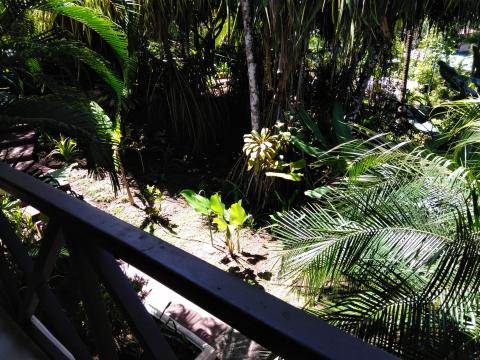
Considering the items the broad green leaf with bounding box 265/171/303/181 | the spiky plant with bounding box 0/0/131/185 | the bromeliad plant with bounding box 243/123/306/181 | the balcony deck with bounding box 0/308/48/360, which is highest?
the spiky plant with bounding box 0/0/131/185

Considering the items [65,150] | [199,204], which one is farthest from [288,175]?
[65,150]

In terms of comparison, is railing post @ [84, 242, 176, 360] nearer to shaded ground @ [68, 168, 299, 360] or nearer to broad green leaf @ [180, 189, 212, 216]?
shaded ground @ [68, 168, 299, 360]

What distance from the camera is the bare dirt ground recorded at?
3.21 metres

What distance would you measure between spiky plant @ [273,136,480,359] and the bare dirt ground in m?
0.91

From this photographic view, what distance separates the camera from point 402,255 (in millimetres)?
1680

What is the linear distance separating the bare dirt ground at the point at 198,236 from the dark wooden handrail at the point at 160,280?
199 centimetres

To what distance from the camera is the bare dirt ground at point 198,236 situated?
321 centimetres

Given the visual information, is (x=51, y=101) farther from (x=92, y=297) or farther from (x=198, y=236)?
(x=198, y=236)

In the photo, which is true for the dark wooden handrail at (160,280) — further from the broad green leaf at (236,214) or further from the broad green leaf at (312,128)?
the broad green leaf at (312,128)

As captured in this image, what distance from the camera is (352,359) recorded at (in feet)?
1.59

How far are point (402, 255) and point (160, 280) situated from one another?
1.29 metres

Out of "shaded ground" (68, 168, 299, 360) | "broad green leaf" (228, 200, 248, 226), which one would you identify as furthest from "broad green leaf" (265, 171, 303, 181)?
"shaded ground" (68, 168, 299, 360)

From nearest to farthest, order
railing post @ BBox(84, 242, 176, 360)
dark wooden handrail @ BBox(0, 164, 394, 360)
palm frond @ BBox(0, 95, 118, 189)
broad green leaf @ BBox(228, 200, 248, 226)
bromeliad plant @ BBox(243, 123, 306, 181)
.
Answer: dark wooden handrail @ BBox(0, 164, 394, 360) → railing post @ BBox(84, 242, 176, 360) → palm frond @ BBox(0, 95, 118, 189) → broad green leaf @ BBox(228, 200, 248, 226) → bromeliad plant @ BBox(243, 123, 306, 181)

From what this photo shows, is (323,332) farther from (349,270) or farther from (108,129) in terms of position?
(108,129)
